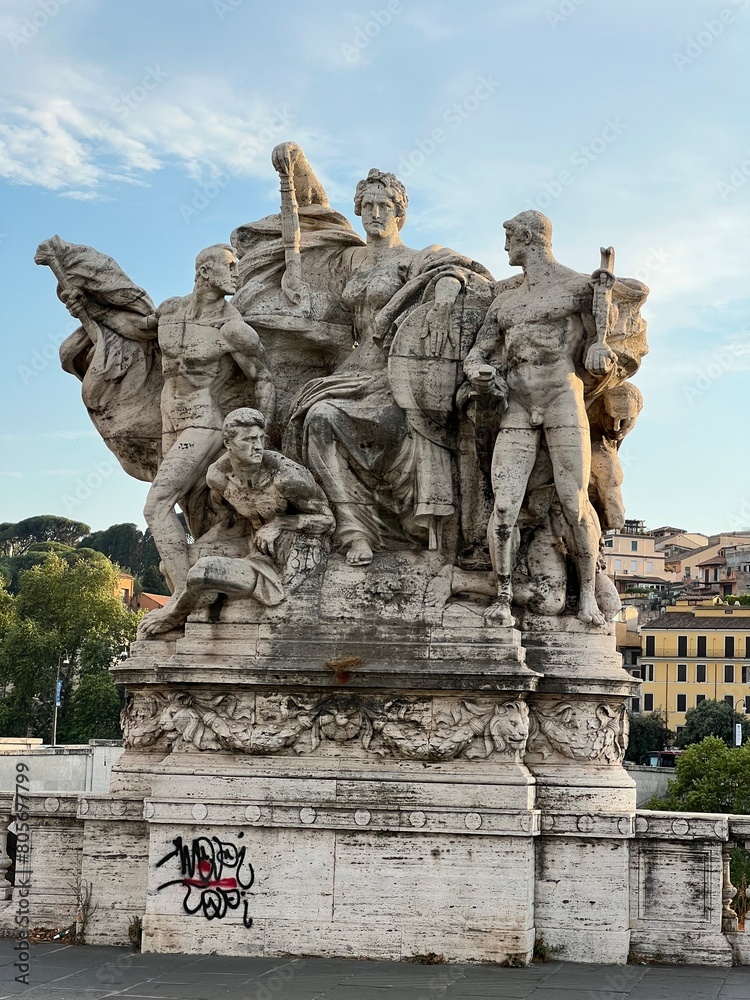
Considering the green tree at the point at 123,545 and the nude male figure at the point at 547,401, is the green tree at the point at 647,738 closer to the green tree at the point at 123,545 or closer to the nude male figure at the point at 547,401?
the green tree at the point at 123,545

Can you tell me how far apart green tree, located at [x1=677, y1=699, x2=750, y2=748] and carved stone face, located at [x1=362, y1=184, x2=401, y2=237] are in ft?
192

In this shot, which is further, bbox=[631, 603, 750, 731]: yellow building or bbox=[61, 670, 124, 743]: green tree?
bbox=[631, 603, 750, 731]: yellow building

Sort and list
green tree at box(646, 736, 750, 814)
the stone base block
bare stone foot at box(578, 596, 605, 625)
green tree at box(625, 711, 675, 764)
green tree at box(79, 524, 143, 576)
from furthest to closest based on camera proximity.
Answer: green tree at box(79, 524, 143, 576) → green tree at box(625, 711, 675, 764) → green tree at box(646, 736, 750, 814) → bare stone foot at box(578, 596, 605, 625) → the stone base block

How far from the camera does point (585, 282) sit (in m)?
10.8

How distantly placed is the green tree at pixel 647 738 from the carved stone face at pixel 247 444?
5974 centimetres

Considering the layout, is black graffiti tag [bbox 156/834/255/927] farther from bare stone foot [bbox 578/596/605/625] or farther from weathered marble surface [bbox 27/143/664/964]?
bare stone foot [bbox 578/596/605/625]

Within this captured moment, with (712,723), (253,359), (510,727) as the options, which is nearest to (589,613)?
(510,727)

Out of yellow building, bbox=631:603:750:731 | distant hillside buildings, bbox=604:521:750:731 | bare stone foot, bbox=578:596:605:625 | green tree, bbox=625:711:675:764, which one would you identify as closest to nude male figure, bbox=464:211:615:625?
bare stone foot, bbox=578:596:605:625

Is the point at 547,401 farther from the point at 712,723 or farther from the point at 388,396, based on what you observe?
the point at 712,723

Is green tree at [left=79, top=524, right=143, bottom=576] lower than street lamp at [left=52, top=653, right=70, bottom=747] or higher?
higher

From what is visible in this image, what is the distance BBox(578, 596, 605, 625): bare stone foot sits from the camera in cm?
1069

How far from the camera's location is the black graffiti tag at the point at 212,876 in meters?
10.2

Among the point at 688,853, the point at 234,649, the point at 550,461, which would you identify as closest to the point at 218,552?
the point at 234,649

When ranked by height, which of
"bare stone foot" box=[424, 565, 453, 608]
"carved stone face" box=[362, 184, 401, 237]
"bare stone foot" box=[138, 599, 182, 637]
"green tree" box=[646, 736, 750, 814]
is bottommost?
"green tree" box=[646, 736, 750, 814]
